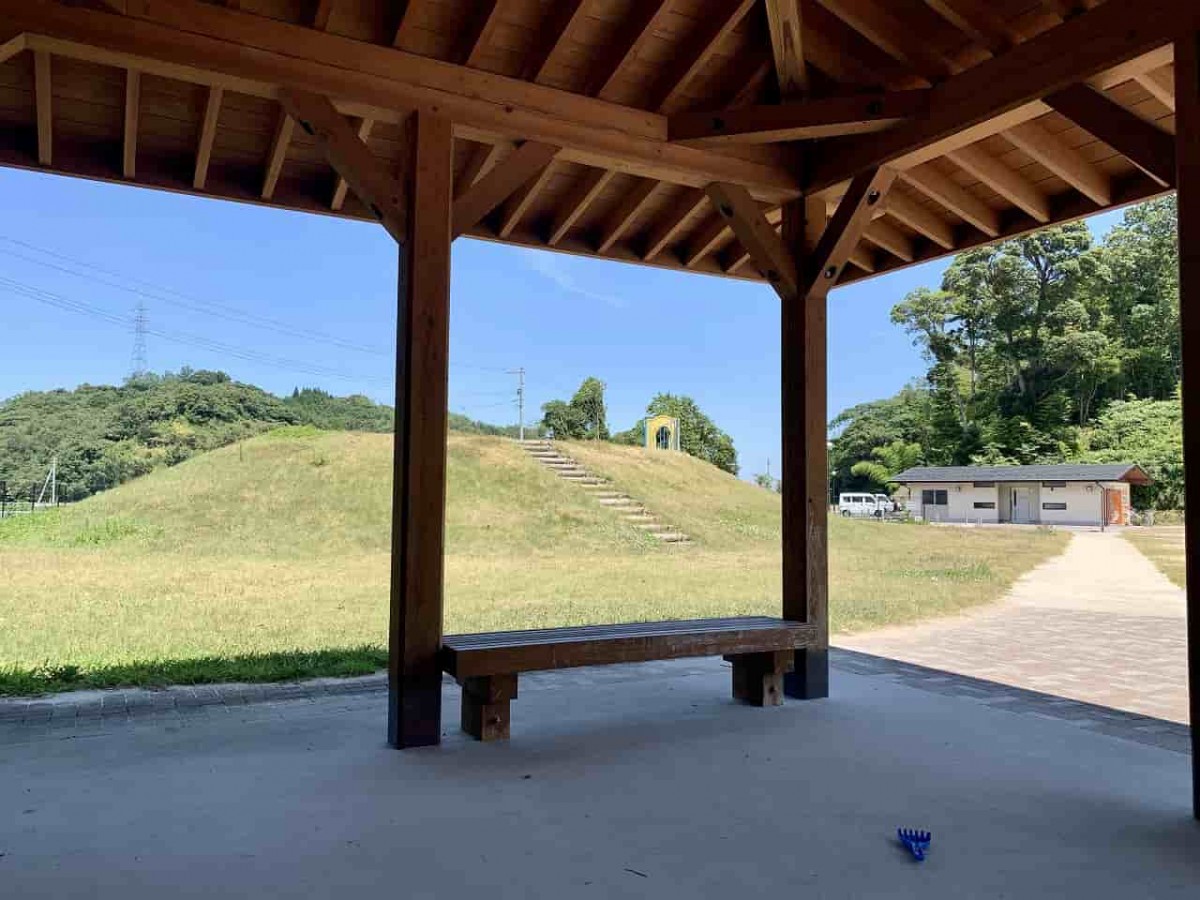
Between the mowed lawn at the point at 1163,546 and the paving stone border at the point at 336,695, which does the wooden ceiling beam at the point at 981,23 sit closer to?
the paving stone border at the point at 336,695

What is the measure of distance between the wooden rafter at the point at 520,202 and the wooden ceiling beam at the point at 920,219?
202 cm

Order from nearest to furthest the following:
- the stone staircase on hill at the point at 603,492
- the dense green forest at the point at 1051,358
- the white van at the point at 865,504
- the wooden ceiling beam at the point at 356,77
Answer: the wooden ceiling beam at the point at 356,77 → the stone staircase on hill at the point at 603,492 → the dense green forest at the point at 1051,358 → the white van at the point at 865,504

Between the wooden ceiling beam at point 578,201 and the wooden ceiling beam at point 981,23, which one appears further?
the wooden ceiling beam at point 578,201

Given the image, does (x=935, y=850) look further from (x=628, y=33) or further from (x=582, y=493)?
(x=582, y=493)

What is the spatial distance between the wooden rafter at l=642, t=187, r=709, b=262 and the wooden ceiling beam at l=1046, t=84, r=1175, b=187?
204 cm

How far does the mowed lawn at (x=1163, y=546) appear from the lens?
496 inches

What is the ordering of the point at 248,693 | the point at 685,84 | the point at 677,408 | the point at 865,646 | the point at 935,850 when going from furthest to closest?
the point at 677,408 < the point at 865,646 < the point at 248,693 < the point at 685,84 < the point at 935,850

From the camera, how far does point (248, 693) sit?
424cm

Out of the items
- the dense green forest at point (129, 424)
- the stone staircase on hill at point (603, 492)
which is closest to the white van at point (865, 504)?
the stone staircase on hill at point (603, 492)

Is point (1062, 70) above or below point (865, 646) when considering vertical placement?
above

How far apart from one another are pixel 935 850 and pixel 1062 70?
2.86 metres

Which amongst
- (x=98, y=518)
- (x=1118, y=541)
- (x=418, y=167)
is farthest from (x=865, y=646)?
(x=1118, y=541)

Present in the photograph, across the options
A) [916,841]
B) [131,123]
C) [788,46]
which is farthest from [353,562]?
[916,841]

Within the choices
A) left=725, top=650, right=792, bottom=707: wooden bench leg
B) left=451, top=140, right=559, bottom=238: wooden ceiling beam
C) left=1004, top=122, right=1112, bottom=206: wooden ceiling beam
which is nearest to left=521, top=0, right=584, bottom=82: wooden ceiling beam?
left=451, top=140, right=559, bottom=238: wooden ceiling beam
